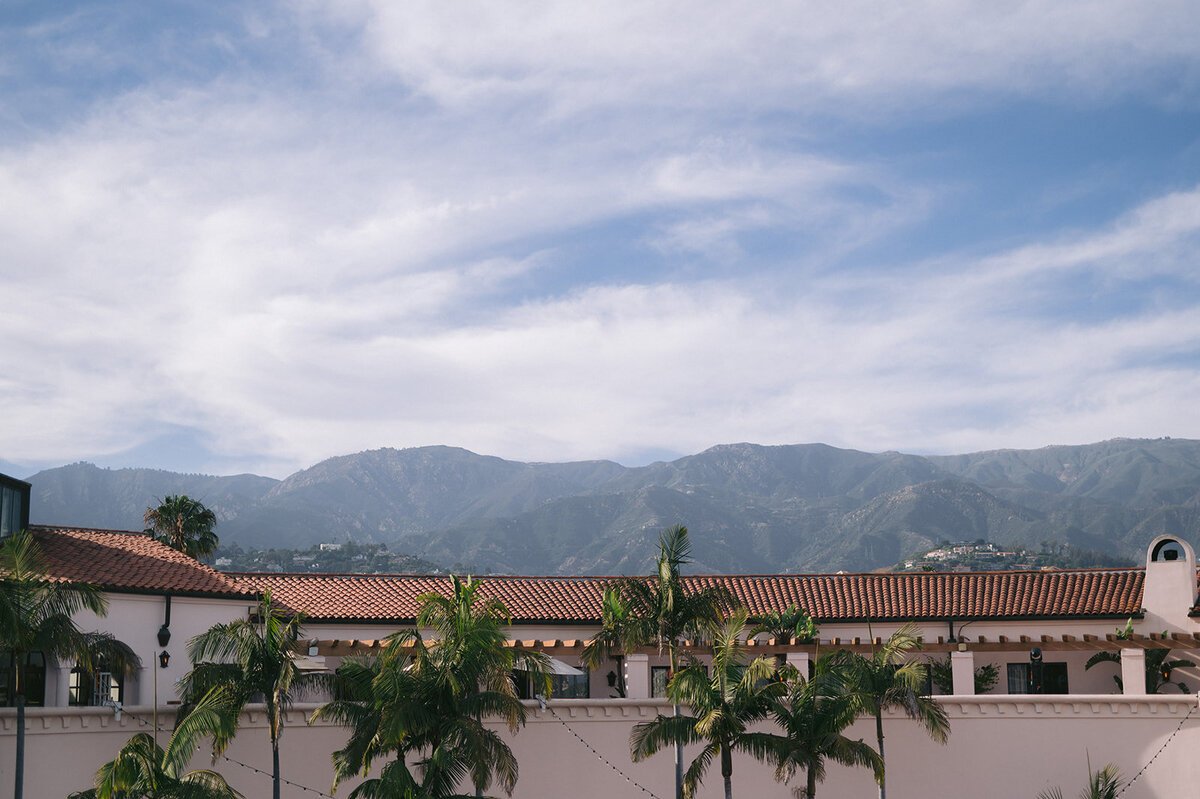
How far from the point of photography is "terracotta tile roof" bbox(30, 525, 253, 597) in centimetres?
3378

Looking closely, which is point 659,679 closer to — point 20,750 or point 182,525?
point 20,750

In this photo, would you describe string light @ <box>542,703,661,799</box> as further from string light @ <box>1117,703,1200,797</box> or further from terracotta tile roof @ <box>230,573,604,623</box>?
string light @ <box>1117,703,1200,797</box>

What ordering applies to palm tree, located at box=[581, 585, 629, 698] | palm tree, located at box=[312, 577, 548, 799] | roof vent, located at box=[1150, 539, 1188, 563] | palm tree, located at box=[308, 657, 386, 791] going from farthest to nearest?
1. roof vent, located at box=[1150, 539, 1188, 563]
2. palm tree, located at box=[581, 585, 629, 698]
3. palm tree, located at box=[308, 657, 386, 791]
4. palm tree, located at box=[312, 577, 548, 799]

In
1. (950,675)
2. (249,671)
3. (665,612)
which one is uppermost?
(665,612)

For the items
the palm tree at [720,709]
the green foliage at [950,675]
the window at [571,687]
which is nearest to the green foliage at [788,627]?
the green foliage at [950,675]

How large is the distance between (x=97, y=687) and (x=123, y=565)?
3747 mm

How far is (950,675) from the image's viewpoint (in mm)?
40906

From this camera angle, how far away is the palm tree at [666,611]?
35125 millimetres

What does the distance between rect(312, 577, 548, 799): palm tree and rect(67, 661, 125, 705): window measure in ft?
26.9

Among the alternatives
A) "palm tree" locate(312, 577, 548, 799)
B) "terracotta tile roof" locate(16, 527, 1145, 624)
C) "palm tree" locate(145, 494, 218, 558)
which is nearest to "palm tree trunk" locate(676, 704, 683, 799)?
"palm tree" locate(312, 577, 548, 799)

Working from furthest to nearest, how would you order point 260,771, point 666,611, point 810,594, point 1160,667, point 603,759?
point 810,594 → point 1160,667 → point 666,611 → point 603,759 → point 260,771

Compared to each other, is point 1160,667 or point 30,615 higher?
point 30,615

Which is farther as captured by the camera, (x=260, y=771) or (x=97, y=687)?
(x=97, y=687)

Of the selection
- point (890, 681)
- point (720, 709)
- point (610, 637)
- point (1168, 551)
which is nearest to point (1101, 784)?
point (890, 681)
